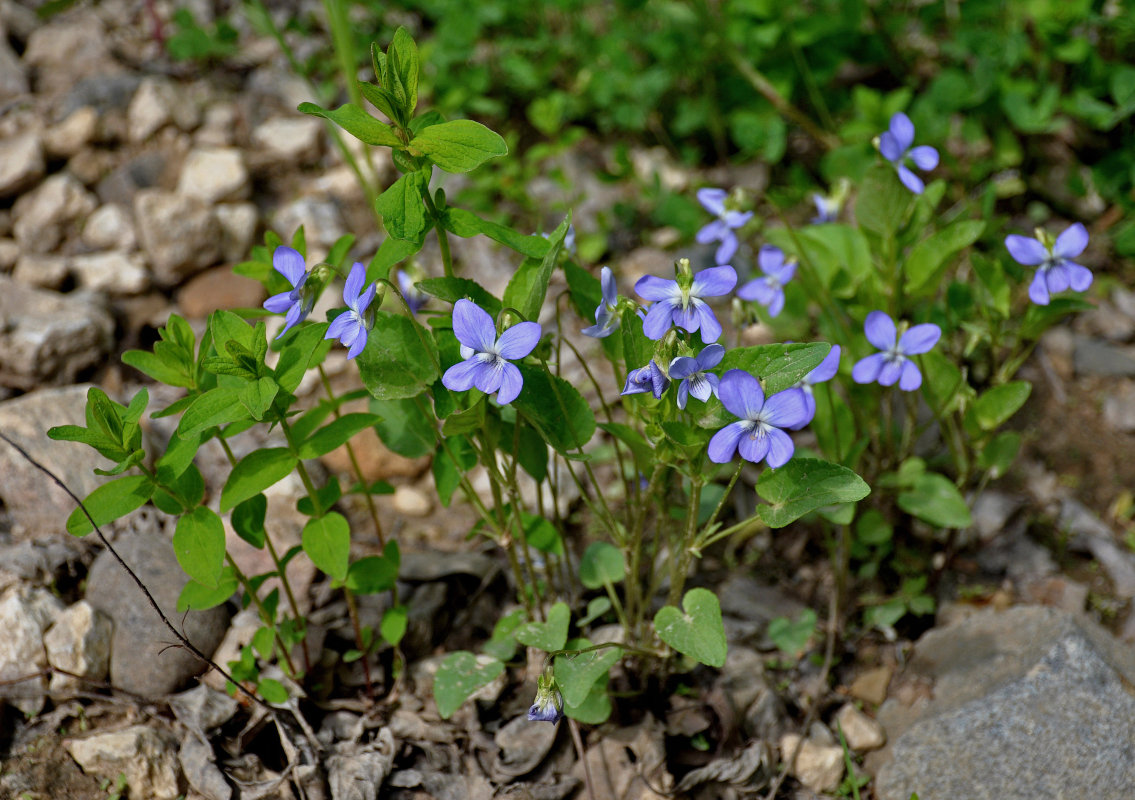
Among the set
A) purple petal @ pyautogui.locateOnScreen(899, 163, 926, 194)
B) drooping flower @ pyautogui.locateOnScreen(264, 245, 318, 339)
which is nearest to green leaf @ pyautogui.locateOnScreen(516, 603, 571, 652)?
drooping flower @ pyautogui.locateOnScreen(264, 245, 318, 339)

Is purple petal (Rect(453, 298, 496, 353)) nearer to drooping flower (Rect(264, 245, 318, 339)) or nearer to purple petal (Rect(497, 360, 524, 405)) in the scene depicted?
purple petal (Rect(497, 360, 524, 405))

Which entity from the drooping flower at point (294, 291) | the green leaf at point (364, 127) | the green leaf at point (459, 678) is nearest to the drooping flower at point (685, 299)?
the green leaf at point (364, 127)

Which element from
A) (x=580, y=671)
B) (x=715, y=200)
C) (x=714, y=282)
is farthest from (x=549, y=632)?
(x=715, y=200)

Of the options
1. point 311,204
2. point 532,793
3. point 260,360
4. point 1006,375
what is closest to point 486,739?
point 532,793

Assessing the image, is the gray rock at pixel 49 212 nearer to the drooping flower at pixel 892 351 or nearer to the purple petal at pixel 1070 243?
the drooping flower at pixel 892 351

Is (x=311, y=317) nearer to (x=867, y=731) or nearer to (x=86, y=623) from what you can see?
(x=86, y=623)
